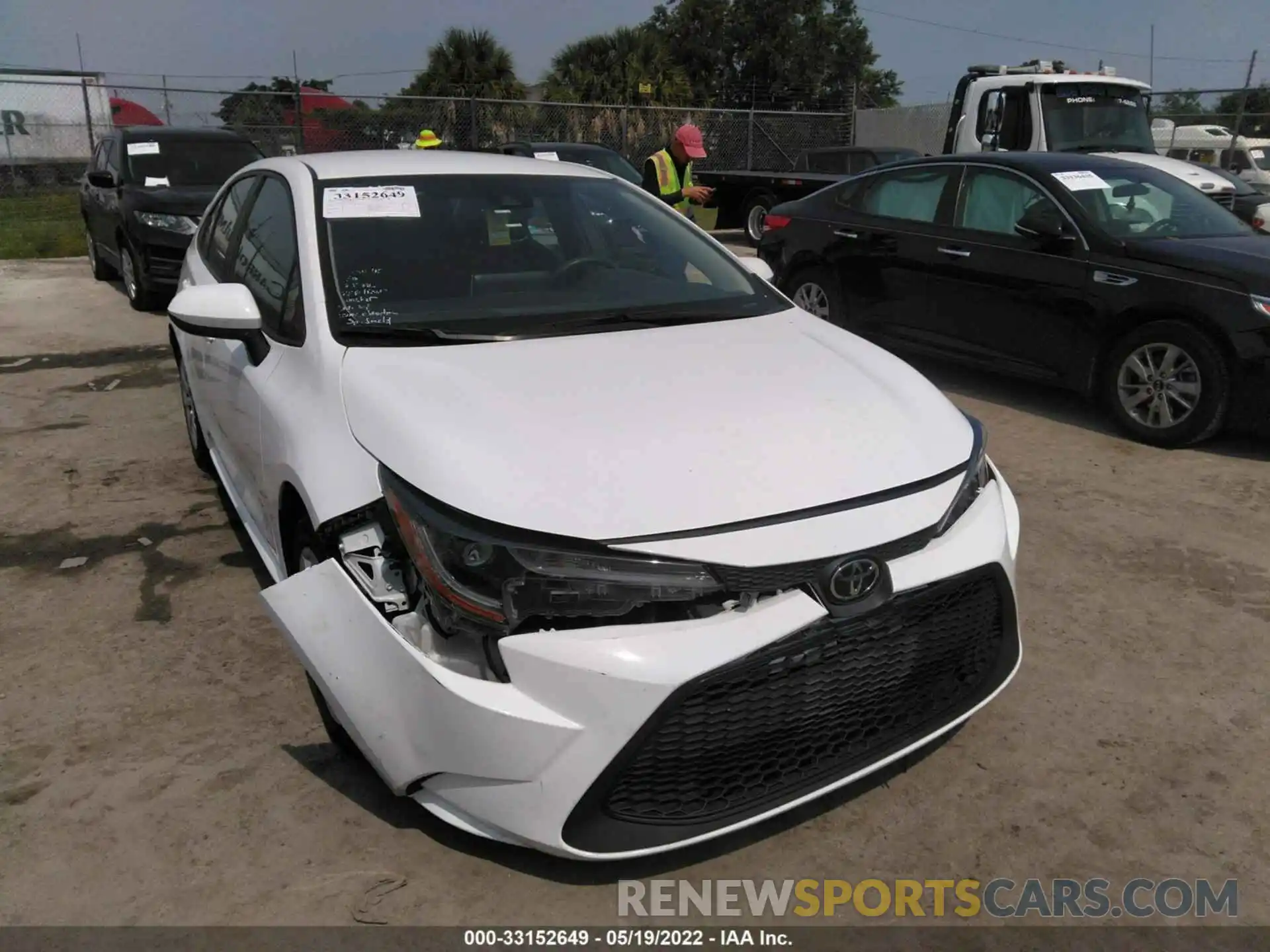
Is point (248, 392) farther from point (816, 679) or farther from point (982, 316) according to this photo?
point (982, 316)

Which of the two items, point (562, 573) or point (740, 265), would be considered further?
point (740, 265)

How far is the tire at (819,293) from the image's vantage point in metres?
7.47

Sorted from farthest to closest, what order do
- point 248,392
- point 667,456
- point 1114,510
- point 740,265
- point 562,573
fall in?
point 1114,510, point 740,265, point 248,392, point 667,456, point 562,573

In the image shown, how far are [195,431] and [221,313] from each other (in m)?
2.00

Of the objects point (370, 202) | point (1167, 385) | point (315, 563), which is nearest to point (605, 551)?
point (315, 563)

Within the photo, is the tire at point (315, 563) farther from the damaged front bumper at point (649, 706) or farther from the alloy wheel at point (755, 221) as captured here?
the alloy wheel at point (755, 221)

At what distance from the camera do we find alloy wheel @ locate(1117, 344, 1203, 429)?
18.1 ft

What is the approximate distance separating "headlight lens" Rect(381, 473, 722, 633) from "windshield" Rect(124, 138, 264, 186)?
356 inches

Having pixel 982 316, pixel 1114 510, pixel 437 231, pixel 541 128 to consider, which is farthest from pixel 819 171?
pixel 437 231

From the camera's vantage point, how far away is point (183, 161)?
33.1 feet

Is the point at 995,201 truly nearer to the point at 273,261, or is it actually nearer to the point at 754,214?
the point at 273,261

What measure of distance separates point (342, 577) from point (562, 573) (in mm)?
577

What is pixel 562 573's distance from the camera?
2.18 meters

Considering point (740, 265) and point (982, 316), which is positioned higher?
point (740, 265)
